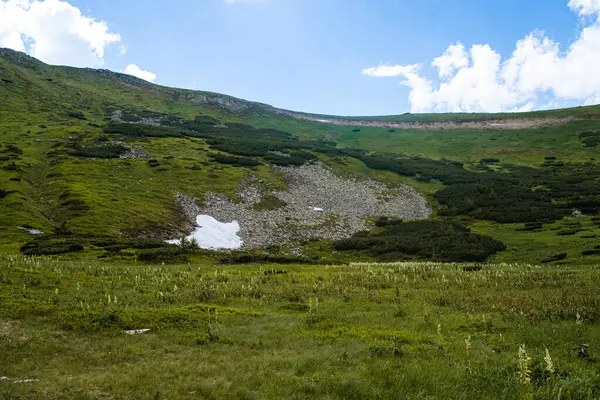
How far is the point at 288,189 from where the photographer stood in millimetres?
92688

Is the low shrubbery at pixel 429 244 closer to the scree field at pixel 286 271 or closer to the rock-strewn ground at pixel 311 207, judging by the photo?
the scree field at pixel 286 271

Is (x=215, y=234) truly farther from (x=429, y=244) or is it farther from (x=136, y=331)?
(x=136, y=331)

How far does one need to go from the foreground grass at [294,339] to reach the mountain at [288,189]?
21089mm

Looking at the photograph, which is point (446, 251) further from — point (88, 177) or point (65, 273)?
point (88, 177)

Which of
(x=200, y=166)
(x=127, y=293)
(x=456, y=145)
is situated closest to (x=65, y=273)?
(x=127, y=293)

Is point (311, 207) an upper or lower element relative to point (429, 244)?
upper

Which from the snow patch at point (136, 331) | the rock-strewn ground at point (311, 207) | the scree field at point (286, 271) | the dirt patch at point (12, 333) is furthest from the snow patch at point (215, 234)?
the snow patch at point (136, 331)

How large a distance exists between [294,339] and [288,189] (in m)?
77.4

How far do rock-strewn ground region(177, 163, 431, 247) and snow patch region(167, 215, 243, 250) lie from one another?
1.44m

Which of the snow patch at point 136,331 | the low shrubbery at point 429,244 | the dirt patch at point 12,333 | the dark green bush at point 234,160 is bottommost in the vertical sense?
the low shrubbery at point 429,244

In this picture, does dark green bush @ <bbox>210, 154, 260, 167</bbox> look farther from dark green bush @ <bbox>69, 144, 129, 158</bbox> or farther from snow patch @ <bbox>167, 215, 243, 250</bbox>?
snow patch @ <bbox>167, 215, 243, 250</bbox>

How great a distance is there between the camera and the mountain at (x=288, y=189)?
52656 mm

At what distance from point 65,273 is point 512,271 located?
109ft

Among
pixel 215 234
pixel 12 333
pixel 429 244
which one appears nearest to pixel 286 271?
pixel 12 333
